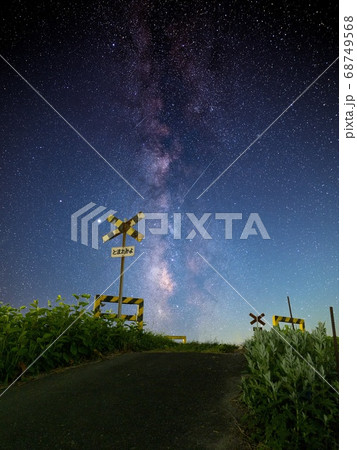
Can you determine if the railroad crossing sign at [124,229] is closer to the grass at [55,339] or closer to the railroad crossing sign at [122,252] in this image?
the railroad crossing sign at [122,252]

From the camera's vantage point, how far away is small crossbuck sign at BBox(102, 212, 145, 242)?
37.3 feet

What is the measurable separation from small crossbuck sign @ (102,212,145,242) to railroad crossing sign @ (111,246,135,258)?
2.14 feet

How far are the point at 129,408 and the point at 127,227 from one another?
7587mm

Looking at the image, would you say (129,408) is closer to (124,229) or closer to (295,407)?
(295,407)

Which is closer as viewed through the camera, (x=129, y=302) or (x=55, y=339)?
(x=55, y=339)

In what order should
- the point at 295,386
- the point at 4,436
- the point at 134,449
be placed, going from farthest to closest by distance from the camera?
the point at 4,436, the point at 295,386, the point at 134,449

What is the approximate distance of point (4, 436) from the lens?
396 centimetres

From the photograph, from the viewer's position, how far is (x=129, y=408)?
14.1 feet

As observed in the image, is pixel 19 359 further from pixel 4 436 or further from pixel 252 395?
pixel 252 395

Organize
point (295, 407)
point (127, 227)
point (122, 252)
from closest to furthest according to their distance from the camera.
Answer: point (295, 407) < point (122, 252) < point (127, 227)

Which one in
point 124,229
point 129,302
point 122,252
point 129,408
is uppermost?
point 124,229

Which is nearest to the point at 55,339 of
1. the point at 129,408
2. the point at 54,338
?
the point at 54,338

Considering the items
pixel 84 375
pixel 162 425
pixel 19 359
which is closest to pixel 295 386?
pixel 162 425
